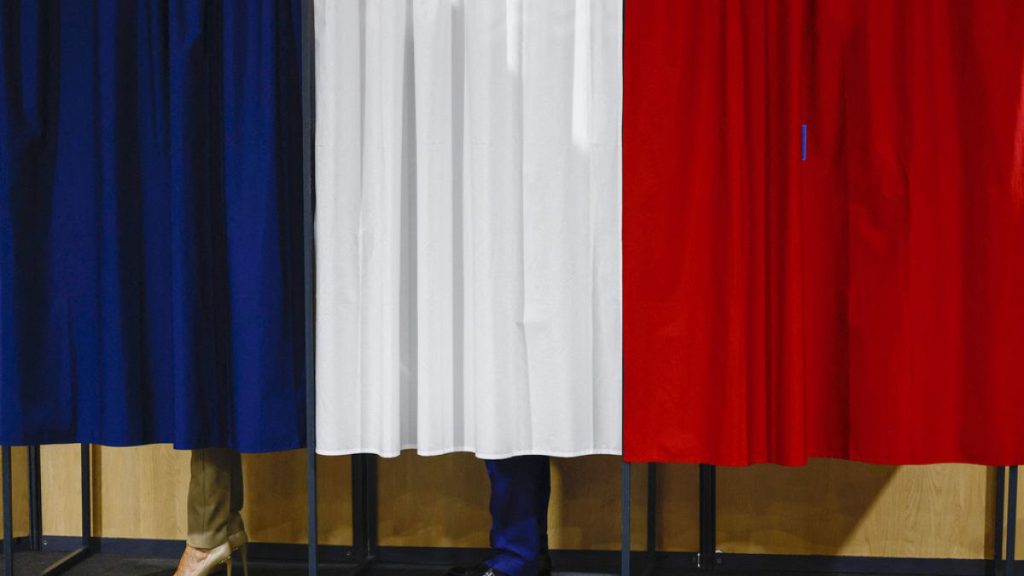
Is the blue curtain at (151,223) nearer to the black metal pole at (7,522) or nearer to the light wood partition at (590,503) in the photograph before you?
the black metal pole at (7,522)

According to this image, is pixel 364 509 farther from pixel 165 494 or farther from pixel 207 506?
pixel 165 494

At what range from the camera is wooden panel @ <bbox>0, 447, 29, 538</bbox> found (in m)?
2.43

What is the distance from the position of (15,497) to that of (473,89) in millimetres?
2098

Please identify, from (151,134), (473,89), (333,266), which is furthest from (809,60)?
(151,134)

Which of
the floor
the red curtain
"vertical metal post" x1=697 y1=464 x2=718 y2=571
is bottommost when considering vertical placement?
the floor

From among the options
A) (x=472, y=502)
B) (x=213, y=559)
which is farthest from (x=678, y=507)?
(x=213, y=559)

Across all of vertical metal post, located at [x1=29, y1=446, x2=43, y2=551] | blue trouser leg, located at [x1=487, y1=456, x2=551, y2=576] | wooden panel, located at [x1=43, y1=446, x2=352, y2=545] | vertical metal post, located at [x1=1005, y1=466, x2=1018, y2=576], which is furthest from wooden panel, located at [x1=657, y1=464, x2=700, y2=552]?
vertical metal post, located at [x1=29, y1=446, x2=43, y2=551]

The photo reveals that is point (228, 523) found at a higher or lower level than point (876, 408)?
lower

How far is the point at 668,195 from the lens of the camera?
1.72m

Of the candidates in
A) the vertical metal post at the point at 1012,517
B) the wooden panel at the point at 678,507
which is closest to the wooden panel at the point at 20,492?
the wooden panel at the point at 678,507

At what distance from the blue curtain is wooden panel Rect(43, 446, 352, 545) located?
574mm

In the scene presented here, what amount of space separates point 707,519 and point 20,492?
2.29 meters

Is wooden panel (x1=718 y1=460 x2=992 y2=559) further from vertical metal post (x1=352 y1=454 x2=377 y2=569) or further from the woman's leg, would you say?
the woman's leg

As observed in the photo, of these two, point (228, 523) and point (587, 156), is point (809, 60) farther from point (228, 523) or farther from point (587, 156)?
point (228, 523)
